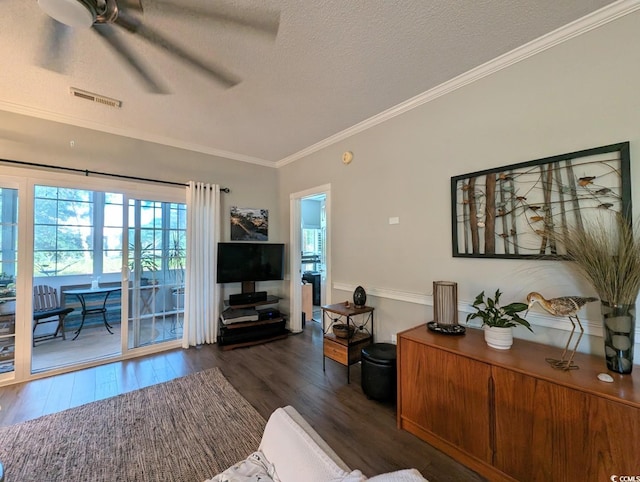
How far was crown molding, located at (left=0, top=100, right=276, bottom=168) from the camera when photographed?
8.74 feet

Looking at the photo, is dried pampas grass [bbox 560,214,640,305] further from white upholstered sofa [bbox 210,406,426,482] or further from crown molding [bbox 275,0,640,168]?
white upholstered sofa [bbox 210,406,426,482]

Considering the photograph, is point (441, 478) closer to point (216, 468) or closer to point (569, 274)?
point (216, 468)

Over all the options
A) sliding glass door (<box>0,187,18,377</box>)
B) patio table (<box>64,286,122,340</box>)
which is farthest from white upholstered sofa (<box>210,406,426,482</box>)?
patio table (<box>64,286,122,340</box>)

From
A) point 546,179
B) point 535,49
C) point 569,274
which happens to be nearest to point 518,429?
point 569,274

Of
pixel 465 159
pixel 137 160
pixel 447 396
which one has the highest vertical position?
→ pixel 137 160

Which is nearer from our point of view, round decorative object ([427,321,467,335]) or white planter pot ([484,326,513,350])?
white planter pot ([484,326,513,350])

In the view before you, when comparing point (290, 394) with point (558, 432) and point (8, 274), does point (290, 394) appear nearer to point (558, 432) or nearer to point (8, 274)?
point (558, 432)

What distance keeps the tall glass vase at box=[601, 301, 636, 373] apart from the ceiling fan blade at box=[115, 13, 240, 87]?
3.00 meters

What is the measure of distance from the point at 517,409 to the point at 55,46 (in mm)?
3819

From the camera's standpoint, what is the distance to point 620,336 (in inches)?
53.3

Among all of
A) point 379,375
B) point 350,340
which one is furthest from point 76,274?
point 379,375

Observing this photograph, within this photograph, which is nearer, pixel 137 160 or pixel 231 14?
pixel 231 14

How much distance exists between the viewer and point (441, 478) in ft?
5.14

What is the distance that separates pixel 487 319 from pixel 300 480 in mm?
1495
